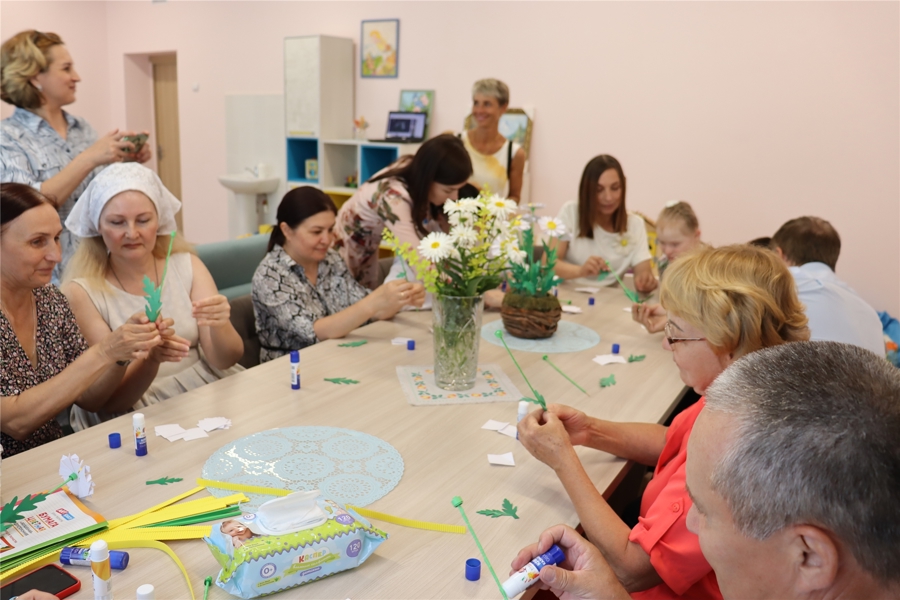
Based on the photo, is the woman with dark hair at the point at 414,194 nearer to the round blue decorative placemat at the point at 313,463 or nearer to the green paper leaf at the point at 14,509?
the round blue decorative placemat at the point at 313,463

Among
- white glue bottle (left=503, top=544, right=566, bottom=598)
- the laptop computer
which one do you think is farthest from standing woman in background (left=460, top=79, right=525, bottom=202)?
white glue bottle (left=503, top=544, right=566, bottom=598)

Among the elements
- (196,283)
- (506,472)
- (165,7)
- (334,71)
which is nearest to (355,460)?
(506,472)

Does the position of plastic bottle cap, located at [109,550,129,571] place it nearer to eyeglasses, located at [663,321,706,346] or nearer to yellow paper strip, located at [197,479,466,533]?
yellow paper strip, located at [197,479,466,533]

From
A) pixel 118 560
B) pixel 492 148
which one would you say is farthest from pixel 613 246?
pixel 118 560

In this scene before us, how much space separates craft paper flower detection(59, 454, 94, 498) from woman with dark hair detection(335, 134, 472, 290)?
173 centimetres

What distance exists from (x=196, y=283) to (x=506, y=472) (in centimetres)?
138

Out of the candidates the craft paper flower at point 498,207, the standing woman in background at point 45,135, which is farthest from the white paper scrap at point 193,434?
the standing woman in background at point 45,135

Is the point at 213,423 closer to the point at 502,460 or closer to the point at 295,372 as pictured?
the point at 295,372

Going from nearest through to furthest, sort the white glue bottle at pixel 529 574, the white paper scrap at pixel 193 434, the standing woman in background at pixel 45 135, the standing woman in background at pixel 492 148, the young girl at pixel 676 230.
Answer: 1. the white glue bottle at pixel 529 574
2. the white paper scrap at pixel 193 434
3. the standing woman in background at pixel 45 135
4. the young girl at pixel 676 230
5. the standing woman in background at pixel 492 148

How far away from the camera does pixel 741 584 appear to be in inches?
30.9

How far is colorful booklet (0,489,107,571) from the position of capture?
1.11 metres

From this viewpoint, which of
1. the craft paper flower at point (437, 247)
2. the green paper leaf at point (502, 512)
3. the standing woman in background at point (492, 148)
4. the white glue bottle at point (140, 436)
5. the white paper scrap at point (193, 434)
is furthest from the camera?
the standing woman in background at point (492, 148)

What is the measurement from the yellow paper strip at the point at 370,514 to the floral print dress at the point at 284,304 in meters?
1.09

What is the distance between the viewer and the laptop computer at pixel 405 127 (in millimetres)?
5594
